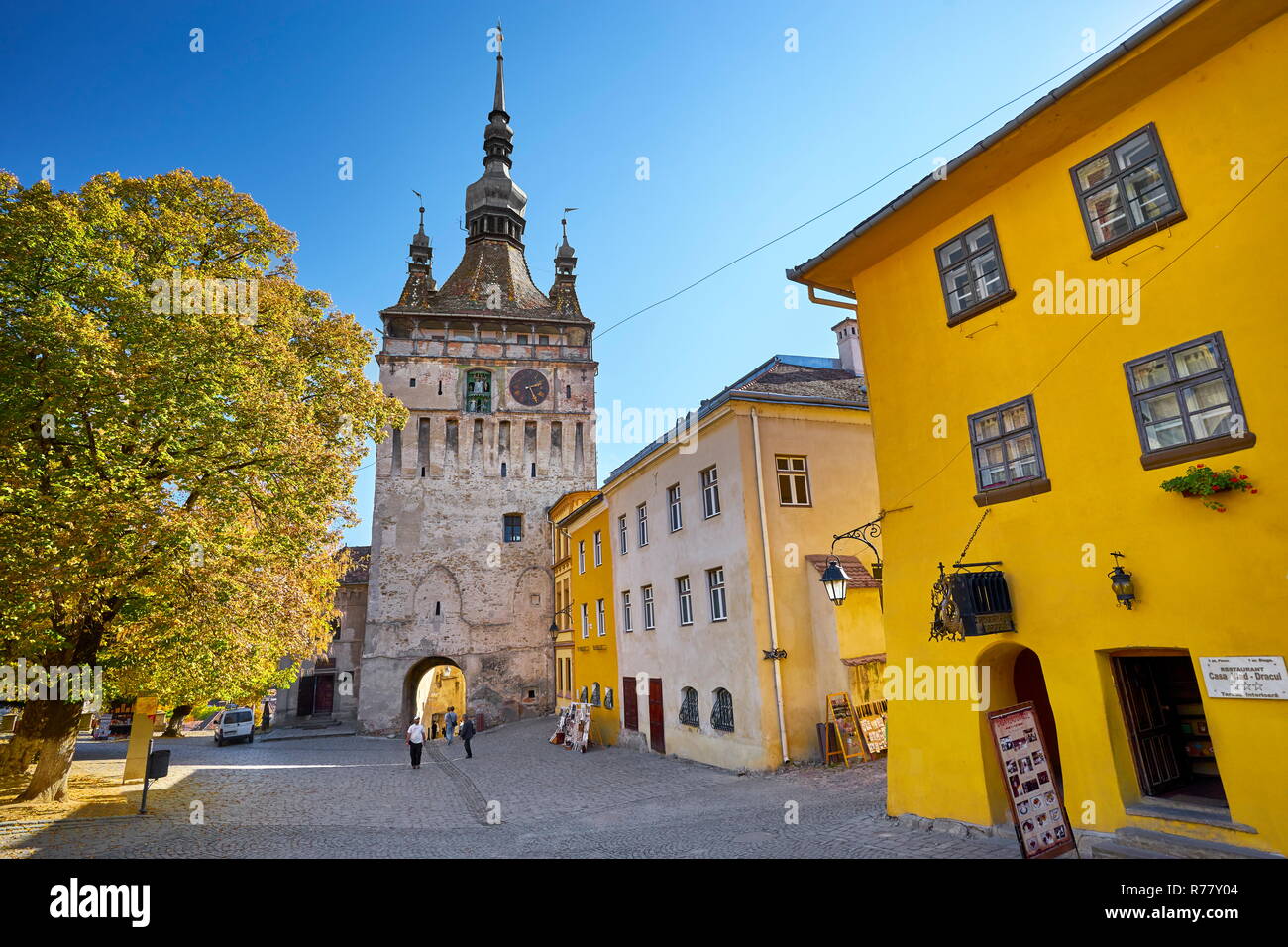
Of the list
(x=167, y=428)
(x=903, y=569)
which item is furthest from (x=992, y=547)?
(x=167, y=428)

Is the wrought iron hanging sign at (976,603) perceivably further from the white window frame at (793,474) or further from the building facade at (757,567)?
the white window frame at (793,474)

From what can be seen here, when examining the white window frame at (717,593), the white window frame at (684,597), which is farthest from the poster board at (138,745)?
the white window frame at (717,593)

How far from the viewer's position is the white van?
1299 inches

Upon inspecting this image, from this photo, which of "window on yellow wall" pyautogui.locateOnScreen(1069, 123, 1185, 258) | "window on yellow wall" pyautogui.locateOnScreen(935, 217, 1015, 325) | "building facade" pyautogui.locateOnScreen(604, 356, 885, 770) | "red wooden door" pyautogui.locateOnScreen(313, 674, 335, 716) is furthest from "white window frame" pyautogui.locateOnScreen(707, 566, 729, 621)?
"red wooden door" pyautogui.locateOnScreen(313, 674, 335, 716)

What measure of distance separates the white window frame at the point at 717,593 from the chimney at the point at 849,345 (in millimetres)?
8493

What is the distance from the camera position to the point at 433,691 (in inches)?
1906

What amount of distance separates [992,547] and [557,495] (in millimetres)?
31135

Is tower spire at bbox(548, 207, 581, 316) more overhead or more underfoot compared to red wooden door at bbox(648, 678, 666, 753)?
more overhead

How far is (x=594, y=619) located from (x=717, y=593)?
10425 mm

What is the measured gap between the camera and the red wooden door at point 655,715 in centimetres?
2027

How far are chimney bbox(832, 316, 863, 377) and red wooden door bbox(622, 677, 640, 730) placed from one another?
41.4 ft

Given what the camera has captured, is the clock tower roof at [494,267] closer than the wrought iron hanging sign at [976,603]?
No

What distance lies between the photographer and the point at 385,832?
39.1 ft

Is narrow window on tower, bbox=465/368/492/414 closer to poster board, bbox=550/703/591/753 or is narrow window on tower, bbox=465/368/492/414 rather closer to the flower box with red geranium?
poster board, bbox=550/703/591/753
